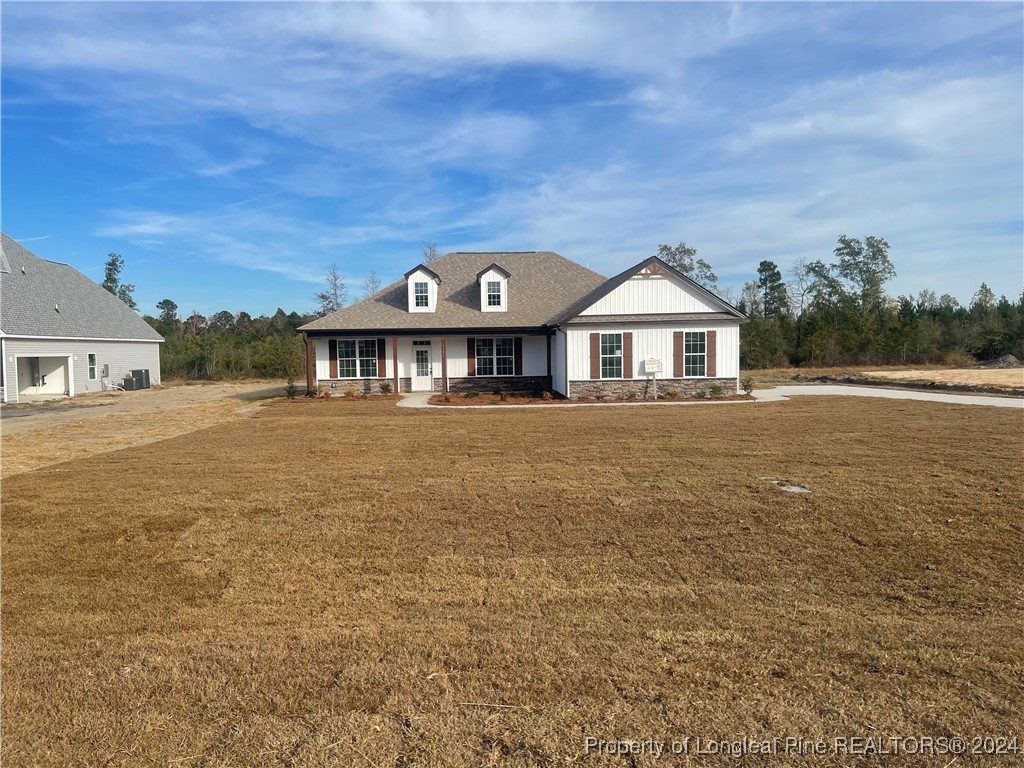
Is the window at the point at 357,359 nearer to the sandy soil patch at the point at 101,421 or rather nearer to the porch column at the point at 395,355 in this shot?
the porch column at the point at 395,355

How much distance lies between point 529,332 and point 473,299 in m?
3.16

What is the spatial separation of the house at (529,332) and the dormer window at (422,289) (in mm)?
41

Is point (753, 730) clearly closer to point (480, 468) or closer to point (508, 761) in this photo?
point (508, 761)

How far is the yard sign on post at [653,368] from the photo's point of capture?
21.1 m

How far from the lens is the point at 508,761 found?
8.77 ft

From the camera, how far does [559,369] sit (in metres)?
22.6

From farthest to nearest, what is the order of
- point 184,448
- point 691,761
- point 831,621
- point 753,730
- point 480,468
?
point 184,448, point 480,468, point 831,621, point 753,730, point 691,761

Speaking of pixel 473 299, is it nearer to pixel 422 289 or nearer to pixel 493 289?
pixel 493 289

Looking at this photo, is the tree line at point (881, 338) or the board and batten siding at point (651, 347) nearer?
the board and batten siding at point (651, 347)

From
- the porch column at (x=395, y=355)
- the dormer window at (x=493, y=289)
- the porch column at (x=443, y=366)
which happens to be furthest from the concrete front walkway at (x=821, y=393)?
the dormer window at (x=493, y=289)

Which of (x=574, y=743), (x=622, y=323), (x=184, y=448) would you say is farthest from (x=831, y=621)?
(x=622, y=323)

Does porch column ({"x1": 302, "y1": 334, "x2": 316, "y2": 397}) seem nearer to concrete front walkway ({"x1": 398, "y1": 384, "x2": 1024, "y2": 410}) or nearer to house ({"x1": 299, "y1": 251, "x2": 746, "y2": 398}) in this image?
house ({"x1": 299, "y1": 251, "x2": 746, "y2": 398})

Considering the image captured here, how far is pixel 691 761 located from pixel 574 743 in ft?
1.69

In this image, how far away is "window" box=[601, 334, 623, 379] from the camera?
70.1 ft
